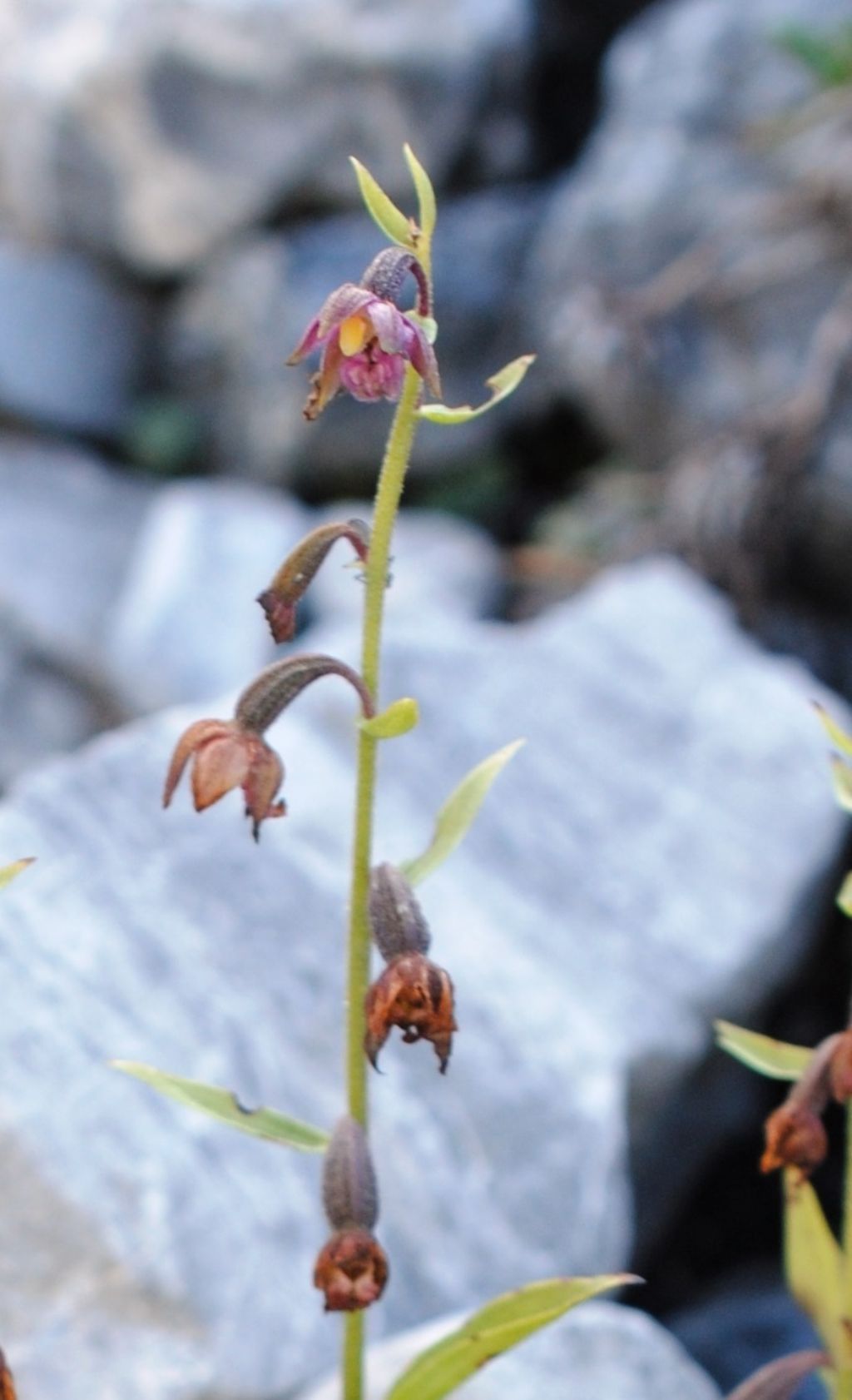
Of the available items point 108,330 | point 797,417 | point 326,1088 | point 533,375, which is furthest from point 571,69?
point 326,1088

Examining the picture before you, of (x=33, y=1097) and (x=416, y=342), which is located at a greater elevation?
(x=416, y=342)

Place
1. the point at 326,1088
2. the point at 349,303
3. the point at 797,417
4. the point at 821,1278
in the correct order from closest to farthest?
the point at 349,303 → the point at 821,1278 → the point at 326,1088 → the point at 797,417

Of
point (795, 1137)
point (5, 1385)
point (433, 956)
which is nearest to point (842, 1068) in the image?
point (795, 1137)

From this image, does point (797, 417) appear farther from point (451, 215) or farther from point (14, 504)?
point (14, 504)

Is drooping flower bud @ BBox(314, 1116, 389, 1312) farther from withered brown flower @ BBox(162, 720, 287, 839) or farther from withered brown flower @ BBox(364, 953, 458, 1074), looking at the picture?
withered brown flower @ BBox(162, 720, 287, 839)

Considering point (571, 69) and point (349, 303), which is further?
point (571, 69)

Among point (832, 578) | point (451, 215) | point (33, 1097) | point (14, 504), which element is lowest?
point (33, 1097)
